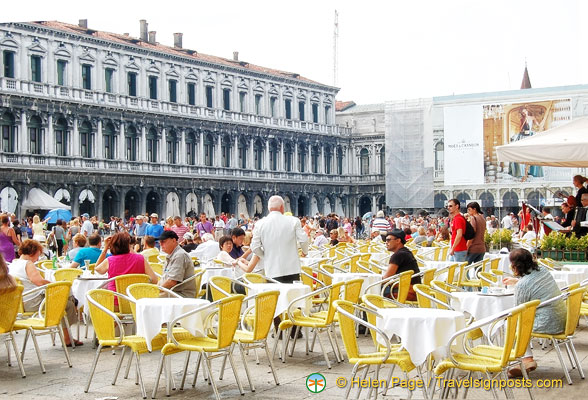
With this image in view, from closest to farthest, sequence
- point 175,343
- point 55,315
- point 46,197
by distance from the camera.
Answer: point 175,343, point 55,315, point 46,197

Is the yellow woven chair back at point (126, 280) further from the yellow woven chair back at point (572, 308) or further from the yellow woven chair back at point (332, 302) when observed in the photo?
the yellow woven chair back at point (572, 308)

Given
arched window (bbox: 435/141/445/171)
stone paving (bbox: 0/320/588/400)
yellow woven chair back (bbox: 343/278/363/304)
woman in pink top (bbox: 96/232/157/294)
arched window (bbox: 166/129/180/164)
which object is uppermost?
arched window (bbox: 166/129/180/164)

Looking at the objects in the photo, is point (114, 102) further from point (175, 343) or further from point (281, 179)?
point (175, 343)

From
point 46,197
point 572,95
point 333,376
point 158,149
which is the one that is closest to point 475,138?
point 572,95

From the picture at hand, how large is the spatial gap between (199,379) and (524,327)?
2.67 meters

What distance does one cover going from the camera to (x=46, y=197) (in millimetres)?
38500

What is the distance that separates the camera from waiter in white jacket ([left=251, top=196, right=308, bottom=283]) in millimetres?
8672

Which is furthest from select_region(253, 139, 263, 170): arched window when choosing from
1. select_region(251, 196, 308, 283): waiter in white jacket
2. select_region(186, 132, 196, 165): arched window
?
select_region(251, 196, 308, 283): waiter in white jacket

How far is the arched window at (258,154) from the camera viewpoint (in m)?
52.0

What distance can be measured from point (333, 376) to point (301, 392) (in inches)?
25.8

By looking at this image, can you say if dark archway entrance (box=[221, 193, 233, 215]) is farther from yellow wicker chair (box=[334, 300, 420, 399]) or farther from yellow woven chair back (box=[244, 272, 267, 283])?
yellow wicker chair (box=[334, 300, 420, 399])

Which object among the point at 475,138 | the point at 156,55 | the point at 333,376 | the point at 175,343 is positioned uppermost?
the point at 156,55

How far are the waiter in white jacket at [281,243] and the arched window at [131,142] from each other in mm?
36146

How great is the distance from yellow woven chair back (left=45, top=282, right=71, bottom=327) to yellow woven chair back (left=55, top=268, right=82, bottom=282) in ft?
6.35
